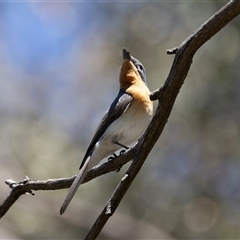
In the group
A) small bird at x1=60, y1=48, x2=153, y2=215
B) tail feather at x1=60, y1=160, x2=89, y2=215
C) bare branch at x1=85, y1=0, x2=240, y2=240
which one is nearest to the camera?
bare branch at x1=85, y1=0, x2=240, y2=240

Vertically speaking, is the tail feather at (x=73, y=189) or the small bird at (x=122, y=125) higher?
the small bird at (x=122, y=125)

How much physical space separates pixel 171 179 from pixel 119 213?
667mm

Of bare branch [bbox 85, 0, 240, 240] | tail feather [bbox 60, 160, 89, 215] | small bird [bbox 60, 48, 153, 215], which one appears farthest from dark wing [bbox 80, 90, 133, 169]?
bare branch [bbox 85, 0, 240, 240]

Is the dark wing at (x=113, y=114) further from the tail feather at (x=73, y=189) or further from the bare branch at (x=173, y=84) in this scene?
the bare branch at (x=173, y=84)

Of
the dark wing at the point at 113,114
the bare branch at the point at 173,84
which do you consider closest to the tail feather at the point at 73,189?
the bare branch at the point at 173,84

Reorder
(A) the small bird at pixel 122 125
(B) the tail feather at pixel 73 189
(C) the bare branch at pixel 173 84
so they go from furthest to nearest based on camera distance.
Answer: (A) the small bird at pixel 122 125 → (B) the tail feather at pixel 73 189 → (C) the bare branch at pixel 173 84

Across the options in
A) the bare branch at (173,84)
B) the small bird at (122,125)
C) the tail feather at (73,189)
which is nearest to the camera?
the bare branch at (173,84)

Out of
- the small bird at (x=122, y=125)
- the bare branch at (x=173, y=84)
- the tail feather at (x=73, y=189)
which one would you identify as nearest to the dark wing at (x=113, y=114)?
the small bird at (x=122, y=125)

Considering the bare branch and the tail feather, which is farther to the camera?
the tail feather

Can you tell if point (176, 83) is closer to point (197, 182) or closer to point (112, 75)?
point (197, 182)

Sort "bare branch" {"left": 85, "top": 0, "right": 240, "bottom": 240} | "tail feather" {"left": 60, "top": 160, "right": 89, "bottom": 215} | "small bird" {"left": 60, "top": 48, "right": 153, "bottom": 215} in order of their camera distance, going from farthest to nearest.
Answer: "small bird" {"left": 60, "top": 48, "right": 153, "bottom": 215}
"tail feather" {"left": 60, "top": 160, "right": 89, "bottom": 215}
"bare branch" {"left": 85, "top": 0, "right": 240, "bottom": 240}

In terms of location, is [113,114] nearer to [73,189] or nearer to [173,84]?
[73,189]

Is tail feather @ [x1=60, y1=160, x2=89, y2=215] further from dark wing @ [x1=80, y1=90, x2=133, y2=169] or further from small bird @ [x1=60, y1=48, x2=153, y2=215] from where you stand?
dark wing @ [x1=80, y1=90, x2=133, y2=169]

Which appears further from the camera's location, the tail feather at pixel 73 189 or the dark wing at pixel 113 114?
the dark wing at pixel 113 114
